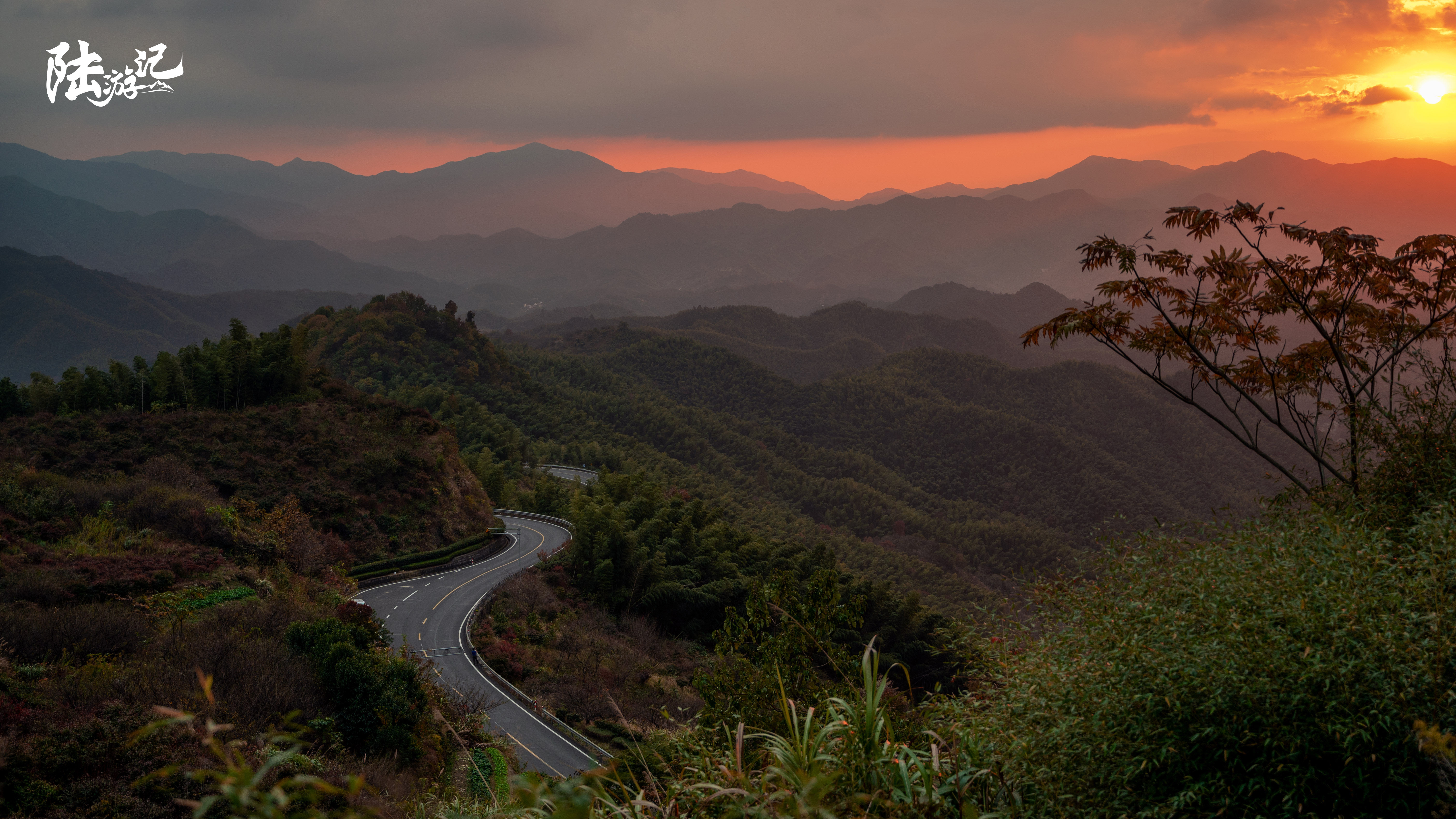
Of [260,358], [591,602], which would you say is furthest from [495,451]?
[591,602]

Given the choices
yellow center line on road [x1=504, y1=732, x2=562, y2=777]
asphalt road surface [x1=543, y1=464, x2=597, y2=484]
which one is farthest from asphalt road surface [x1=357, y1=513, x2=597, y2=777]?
asphalt road surface [x1=543, y1=464, x2=597, y2=484]

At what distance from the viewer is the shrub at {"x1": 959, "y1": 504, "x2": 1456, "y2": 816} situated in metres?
5.74

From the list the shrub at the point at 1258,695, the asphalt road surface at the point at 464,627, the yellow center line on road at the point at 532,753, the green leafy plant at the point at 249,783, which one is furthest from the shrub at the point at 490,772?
the green leafy plant at the point at 249,783

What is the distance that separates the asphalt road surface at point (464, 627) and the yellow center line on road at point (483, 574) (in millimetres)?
35

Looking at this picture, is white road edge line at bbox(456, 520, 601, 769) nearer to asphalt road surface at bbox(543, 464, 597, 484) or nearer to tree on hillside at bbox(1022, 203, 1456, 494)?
tree on hillside at bbox(1022, 203, 1456, 494)

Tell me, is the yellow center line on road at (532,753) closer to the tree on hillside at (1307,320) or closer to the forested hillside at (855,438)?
the tree on hillside at (1307,320)

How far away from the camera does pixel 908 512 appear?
81.2m

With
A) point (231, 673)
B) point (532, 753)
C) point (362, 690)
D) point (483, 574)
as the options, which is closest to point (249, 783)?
point (231, 673)

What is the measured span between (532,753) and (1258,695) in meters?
17.8

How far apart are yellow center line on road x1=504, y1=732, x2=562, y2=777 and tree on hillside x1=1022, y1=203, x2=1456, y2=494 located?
50.2 ft

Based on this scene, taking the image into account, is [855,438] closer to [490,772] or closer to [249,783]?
[490,772]

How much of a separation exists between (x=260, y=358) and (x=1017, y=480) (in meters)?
87.6

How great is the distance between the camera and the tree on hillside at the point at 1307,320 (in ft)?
36.0

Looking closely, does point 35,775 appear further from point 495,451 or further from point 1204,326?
point 495,451
